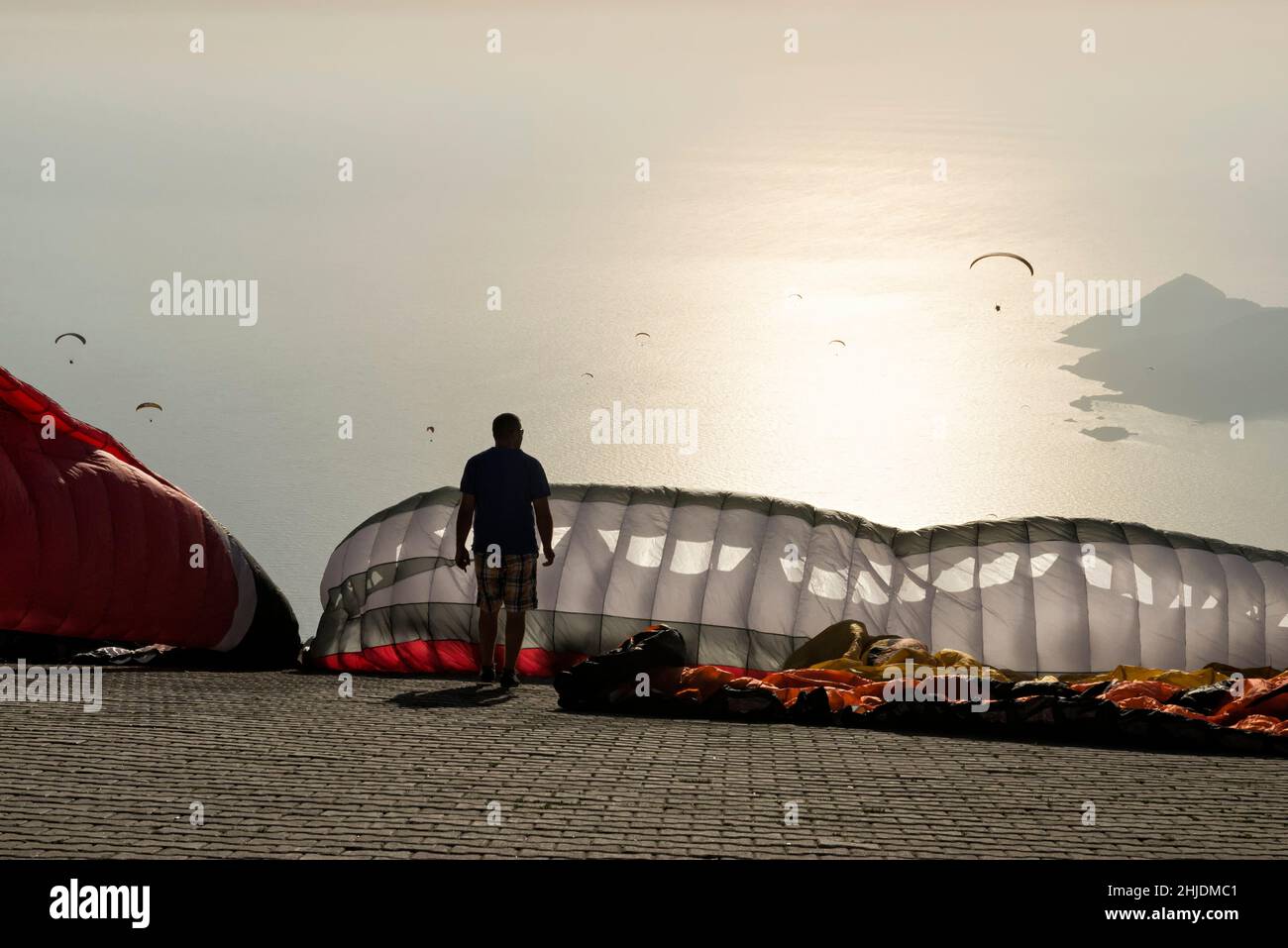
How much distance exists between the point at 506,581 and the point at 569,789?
13.3 feet

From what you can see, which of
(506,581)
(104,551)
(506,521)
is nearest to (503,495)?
(506,521)

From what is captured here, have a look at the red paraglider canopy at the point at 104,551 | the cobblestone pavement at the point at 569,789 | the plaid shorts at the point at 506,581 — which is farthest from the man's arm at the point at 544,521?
the red paraglider canopy at the point at 104,551

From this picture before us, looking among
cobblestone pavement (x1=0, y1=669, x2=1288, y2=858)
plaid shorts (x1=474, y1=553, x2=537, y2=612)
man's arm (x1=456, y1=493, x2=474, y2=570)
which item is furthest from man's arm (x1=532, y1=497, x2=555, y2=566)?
cobblestone pavement (x1=0, y1=669, x2=1288, y2=858)

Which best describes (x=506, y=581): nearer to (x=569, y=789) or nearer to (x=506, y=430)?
(x=506, y=430)

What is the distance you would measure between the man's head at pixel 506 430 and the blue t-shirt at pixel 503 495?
56mm

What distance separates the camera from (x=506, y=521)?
9789 mm

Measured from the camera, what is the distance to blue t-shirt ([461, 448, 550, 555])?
979cm

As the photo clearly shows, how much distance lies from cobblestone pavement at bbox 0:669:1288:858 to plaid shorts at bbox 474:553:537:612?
135 cm
